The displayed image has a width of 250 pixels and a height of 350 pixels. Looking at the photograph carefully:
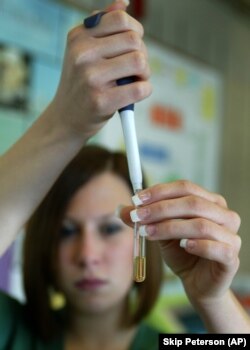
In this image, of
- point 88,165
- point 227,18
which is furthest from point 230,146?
point 88,165

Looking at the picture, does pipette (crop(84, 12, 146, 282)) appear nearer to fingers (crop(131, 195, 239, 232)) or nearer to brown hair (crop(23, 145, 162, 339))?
fingers (crop(131, 195, 239, 232))

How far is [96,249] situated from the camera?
639 millimetres

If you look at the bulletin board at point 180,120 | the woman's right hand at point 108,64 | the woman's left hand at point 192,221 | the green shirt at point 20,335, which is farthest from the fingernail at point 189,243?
the bulletin board at point 180,120

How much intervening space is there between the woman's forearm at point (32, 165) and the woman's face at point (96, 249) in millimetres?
180

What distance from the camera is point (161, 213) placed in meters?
0.41

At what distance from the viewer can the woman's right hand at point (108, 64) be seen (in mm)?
393

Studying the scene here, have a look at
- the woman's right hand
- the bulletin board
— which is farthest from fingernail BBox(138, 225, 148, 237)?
the bulletin board

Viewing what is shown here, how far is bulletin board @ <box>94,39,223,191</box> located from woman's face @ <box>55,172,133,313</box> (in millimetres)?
629

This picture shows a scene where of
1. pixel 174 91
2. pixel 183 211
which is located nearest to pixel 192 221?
pixel 183 211

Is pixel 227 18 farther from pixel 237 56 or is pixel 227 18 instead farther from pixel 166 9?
pixel 166 9

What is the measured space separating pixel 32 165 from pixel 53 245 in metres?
0.24

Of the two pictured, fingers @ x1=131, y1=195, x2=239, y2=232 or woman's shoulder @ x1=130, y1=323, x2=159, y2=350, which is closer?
fingers @ x1=131, y1=195, x2=239, y2=232

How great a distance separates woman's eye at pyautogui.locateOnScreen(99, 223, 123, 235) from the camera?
662 mm

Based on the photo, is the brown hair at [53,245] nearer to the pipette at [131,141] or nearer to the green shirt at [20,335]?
the green shirt at [20,335]
